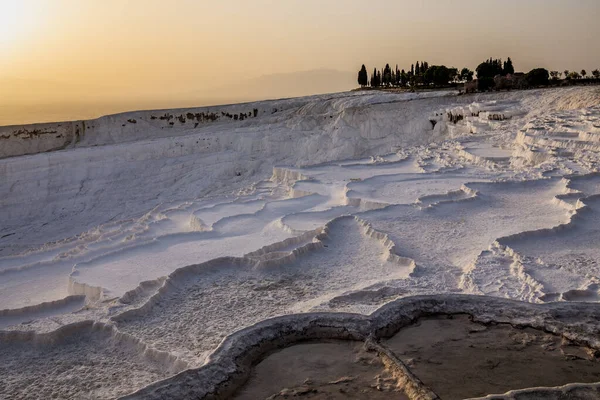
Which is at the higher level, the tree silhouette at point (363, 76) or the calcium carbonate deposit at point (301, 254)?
the tree silhouette at point (363, 76)

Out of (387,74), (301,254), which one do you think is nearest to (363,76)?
(387,74)

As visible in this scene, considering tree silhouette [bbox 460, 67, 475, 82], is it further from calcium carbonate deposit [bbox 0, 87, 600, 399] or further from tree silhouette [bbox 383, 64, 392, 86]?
calcium carbonate deposit [bbox 0, 87, 600, 399]

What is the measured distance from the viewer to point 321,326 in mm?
4168

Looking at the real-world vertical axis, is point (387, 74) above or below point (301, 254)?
above

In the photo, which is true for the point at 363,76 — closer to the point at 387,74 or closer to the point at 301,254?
the point at 387,74

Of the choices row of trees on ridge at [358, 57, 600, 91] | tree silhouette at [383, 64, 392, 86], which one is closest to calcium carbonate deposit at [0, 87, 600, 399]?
row of trees on ridge at [358, 57, 600, 91]

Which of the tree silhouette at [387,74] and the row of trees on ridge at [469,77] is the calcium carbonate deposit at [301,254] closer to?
the row of trees on ridge at [469,77]

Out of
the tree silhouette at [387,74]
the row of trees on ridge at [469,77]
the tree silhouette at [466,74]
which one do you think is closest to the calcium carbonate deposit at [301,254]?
the row of trees on ridge at [469,77]

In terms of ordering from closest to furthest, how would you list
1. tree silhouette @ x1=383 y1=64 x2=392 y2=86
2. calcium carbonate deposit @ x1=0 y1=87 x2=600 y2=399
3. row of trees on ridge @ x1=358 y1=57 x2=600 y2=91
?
1. calcium carbonate deposit @ x1=0 y1=87 x2=600 y2=399
2. row of trees on ridge @ x1=358 y1=57 x2=600 y2=91
3. tree silhouette @ x1=383 y1=64 x2=392 y2=86

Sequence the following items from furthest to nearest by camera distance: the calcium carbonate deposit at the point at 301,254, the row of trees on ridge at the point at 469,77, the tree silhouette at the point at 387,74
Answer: the tree silhouette at the point at 387,74, the row of trees on ridge at the point at 469,77, the calcium carbonate deposit at the point at 301,254

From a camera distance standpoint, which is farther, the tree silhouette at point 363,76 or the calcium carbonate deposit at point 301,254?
the tree silhouette at point 363,76

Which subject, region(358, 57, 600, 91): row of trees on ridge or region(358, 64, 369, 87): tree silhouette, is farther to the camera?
region(358, 64, 369, 87): tree silhouette

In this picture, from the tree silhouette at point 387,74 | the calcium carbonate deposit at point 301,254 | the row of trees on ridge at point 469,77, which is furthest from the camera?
the tree silhouette at point 387,74

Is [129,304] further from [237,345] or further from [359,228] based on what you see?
[359,228]
